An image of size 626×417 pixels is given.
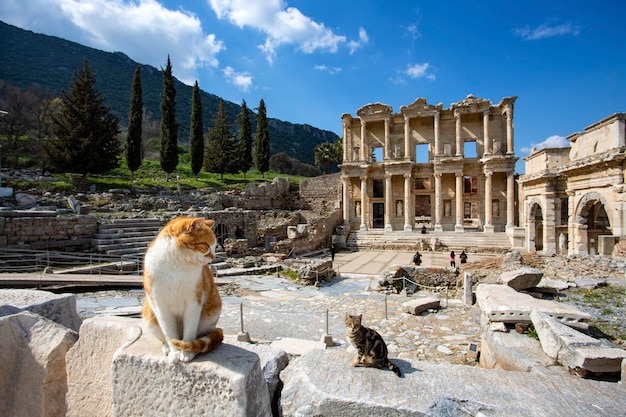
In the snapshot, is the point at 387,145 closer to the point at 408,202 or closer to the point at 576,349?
the point at 408,202

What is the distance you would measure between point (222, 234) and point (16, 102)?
1352 inches

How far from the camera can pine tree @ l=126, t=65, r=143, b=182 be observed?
3144 cm

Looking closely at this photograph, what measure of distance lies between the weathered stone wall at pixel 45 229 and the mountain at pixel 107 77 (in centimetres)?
7353

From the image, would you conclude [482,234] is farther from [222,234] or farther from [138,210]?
[138,210]

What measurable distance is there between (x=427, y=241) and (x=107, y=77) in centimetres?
11286

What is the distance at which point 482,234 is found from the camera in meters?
26.4

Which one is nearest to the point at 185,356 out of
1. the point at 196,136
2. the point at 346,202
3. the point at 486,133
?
the point at 346,202

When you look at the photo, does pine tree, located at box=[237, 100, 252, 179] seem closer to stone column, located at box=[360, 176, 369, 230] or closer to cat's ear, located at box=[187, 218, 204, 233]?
stone column, located at box=[360, 176, 369, 230]

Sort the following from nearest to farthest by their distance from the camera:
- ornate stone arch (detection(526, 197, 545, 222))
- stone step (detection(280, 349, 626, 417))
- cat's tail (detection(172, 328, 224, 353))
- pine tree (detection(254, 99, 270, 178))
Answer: cat's tail (detection(172, 328, 224, 353)) < stone step (detection(280, 349, 626, 417)) < ornate stone arch (detection(526, 197, 545, 222)) < pine tree (detection(254, 99, 270, 178))

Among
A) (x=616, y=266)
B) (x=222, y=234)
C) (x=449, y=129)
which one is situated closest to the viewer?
(x=616, y=266)

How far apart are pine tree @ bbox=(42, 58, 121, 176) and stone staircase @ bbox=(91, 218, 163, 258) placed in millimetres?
14010

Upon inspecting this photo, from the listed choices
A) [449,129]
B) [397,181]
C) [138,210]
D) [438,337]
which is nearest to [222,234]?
[138,210]

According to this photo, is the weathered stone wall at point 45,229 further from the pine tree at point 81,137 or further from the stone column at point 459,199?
the stone column at point 459,199

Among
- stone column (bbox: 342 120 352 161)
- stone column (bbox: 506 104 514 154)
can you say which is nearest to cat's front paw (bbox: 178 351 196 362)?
stone column (bbox: 342 120 352 161)
